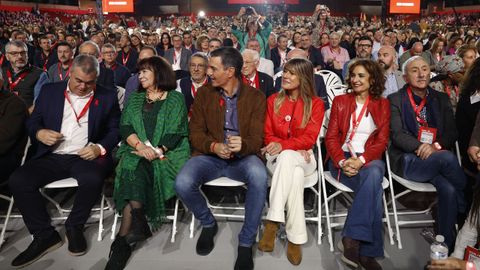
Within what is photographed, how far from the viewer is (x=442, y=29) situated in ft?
51.7

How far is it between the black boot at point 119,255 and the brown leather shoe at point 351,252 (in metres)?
1.58

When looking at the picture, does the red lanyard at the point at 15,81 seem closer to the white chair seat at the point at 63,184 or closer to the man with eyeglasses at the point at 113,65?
the man with eyeglasses at the point at 113,65

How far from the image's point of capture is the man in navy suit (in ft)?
9.70

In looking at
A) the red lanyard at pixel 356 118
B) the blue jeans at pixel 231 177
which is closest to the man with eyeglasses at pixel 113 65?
the blue jeans at pixel 231 177

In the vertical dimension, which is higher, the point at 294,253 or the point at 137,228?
the point at 137,228

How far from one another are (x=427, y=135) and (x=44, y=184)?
3.06 meters

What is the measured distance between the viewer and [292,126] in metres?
3.22

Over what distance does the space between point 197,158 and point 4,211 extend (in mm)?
2050

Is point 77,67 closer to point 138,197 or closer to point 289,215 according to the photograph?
point 138,197

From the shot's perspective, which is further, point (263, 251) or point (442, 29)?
point (442, 29)

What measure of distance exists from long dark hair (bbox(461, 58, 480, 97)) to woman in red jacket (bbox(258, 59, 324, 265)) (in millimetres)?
1222

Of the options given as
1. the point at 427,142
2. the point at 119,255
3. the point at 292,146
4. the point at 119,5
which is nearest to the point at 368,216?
the point at 292,146

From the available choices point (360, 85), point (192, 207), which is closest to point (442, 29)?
point (360, 85)

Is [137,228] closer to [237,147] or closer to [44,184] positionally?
[44,184]
